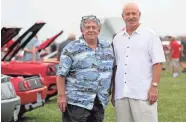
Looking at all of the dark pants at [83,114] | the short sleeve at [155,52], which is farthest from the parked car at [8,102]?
the short sleeve at [155,52]

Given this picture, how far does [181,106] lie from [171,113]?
916mm

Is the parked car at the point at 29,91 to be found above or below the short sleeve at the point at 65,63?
below

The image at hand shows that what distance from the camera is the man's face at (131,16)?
4.38 metres

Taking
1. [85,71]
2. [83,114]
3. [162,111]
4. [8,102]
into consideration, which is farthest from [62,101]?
[162,111]

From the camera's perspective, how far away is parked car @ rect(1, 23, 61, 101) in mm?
9023

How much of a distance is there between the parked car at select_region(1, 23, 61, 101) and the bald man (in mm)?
4676

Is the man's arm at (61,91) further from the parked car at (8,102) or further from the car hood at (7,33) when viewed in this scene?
the car hood at (7,33)

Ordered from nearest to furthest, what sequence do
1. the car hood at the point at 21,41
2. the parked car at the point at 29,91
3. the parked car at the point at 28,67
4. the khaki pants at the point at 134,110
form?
the khaki pants at the point at 134,110 → the parked car at the point at 29,91 → the parked car at the point at 28,67 → the car hood at the point at 21,41

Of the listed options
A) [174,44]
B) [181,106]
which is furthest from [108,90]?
[174,44]

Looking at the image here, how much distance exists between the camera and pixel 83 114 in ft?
14.5

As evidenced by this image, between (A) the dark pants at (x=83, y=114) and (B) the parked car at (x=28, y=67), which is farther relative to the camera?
(B) the parked car at (x=28, y=67)

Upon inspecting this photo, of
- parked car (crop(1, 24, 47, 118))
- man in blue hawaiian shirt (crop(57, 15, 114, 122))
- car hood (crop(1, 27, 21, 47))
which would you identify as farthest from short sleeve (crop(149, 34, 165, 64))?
car hood (crop(1, 27, 21, 47))

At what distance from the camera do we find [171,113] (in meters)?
8.86

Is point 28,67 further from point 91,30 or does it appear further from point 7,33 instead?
point 91,30
